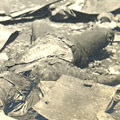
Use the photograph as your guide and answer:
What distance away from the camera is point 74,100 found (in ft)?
11.3

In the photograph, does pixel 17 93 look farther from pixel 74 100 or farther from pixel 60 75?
pixel 74 100

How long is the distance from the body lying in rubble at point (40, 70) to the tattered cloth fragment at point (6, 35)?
966 millimetres

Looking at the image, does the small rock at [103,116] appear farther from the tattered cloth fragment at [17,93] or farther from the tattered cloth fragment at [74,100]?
the tattered cloth fragment at [17,93]

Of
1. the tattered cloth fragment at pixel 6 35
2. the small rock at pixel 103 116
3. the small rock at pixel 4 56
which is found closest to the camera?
the small rock at pixel 103 116

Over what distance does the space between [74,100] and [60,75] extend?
0.57 m

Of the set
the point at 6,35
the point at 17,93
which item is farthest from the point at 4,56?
the point at 17,93

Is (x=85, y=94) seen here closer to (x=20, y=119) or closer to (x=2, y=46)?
(x=20, y=119)

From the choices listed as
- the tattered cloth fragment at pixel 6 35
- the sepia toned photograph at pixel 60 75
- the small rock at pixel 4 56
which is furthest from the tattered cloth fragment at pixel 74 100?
the tattered cloth fragment at pixel 6 35

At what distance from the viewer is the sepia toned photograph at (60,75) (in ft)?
11.1

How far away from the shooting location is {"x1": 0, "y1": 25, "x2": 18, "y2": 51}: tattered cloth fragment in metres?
4.90

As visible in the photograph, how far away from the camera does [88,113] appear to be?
10.7ft


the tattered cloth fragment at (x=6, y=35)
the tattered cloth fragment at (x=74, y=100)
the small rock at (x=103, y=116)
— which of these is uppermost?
the tattered cloth fragment at (x=6, y=35)

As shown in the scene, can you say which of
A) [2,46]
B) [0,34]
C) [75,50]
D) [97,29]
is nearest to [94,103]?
[75,50]

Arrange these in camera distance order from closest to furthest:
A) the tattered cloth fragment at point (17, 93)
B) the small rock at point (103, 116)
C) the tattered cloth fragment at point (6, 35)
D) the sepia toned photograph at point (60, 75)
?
1. the small rock at point (103, 116)
2. the sepia toned photograph at point (60, 75)
3. the tattered cloth fragment at point (17, 93)
4. the tattered cloth fragment at point (6, 35)
